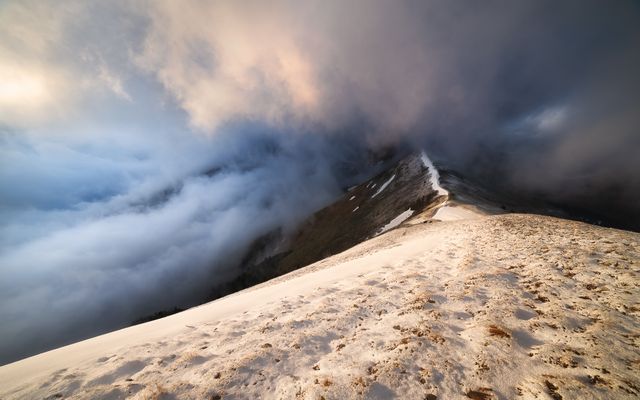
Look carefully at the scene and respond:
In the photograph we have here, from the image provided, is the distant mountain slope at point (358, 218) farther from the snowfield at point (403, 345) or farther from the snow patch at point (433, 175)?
the snowfield at point (403, 345)

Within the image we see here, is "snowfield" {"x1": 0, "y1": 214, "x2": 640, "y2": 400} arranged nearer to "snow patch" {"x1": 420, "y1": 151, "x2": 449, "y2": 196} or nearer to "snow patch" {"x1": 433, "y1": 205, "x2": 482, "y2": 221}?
"snow patch" {"x1": 433, "y1": 205, "x2": 482, "y2": 221}

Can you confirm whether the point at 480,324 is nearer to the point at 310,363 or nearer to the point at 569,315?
the point at 569,315

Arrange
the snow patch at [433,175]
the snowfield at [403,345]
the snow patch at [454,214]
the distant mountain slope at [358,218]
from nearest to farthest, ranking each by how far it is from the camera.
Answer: the snowfield at [403,345], the snow patch at [454,214], the snow patch at [433,175], the distant mountain slope at [358,218]

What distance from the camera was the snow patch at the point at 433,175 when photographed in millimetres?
53469

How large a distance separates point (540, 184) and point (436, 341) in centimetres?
19497

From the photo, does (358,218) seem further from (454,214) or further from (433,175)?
(454,214)

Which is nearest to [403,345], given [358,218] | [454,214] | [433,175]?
[454,214]

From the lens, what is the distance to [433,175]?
250 feet

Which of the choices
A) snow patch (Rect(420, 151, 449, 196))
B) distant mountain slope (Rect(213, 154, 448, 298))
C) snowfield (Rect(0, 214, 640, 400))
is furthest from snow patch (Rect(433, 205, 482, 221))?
snowfield (Rect(0, 214, 640, 400))

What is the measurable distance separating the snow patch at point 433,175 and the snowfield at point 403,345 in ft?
142

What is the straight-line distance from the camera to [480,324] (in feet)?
22.3

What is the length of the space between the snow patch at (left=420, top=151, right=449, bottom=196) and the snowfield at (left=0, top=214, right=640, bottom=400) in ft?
142

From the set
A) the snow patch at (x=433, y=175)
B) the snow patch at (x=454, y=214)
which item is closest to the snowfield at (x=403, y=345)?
the snow patch at (x=454, y=214)

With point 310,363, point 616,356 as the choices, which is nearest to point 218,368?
point 310,363
